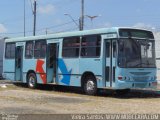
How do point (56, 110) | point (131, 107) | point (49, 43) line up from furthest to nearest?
point (49, 43) → point (131, 107) → point (56, 110)

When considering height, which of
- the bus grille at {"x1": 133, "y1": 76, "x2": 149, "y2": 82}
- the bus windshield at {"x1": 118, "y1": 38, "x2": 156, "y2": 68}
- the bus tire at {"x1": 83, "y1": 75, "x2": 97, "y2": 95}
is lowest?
the bus tire at {"x1": 83, "y1": 75, "x2": 97, "y2": 95}

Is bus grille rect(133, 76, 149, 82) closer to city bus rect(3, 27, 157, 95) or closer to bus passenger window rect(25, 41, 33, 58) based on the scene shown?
city bus rect(3, 27, 157, 95)

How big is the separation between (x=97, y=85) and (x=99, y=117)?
779cm

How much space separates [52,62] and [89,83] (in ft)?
12.8

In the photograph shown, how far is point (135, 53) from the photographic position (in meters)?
20.5

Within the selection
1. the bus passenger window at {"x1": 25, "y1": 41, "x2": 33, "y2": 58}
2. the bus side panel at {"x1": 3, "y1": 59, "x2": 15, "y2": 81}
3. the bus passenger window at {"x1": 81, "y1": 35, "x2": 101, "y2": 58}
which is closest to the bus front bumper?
the bus passenger window at {"x1": 81, "y1": 35, "x2": 101, "y2": 58}

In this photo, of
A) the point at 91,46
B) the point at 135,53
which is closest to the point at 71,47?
the point at 91,46

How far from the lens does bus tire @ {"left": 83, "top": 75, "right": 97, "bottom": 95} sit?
21547 millimetres

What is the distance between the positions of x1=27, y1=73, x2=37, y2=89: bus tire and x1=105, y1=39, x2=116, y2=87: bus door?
6775 mm

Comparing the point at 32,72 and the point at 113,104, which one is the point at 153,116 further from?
the point at 32,72

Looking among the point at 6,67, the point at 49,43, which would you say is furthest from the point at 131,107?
the point at 6,67

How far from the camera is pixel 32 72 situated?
26953 millimetres

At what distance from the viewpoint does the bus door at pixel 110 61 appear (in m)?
20.5

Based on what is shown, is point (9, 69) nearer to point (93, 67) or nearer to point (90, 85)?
point (90, 85)
